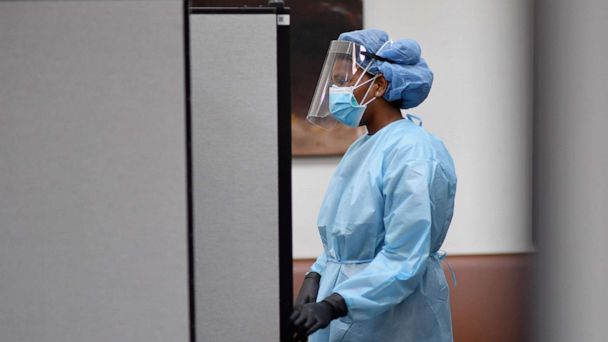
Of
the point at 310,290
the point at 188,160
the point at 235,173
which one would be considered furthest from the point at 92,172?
the point at 310,290

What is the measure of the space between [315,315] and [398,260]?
0.21m

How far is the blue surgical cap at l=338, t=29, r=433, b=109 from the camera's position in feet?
5.81

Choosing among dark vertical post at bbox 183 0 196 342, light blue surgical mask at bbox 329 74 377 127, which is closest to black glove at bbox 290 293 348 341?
dark vertical post at bbox 183 0 196 342

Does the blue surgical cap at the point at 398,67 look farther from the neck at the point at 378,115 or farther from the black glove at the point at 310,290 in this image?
the black glove at the point at 310,290

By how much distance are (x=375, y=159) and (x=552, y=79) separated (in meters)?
1.08

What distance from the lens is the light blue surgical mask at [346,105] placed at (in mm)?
1775

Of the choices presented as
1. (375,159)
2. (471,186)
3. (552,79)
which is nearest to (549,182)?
(552,79)

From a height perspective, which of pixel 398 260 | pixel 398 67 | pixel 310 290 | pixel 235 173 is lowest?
pixel 310 290

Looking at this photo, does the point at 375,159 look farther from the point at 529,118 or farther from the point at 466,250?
the point at 466,250

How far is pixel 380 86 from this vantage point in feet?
5.91

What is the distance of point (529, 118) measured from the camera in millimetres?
721

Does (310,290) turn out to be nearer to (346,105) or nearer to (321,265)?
(321,265)

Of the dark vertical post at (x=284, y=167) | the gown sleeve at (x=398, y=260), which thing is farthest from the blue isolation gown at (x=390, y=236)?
the dark vertical post at (x=284, y=167)

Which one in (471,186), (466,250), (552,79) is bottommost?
(466,250)
